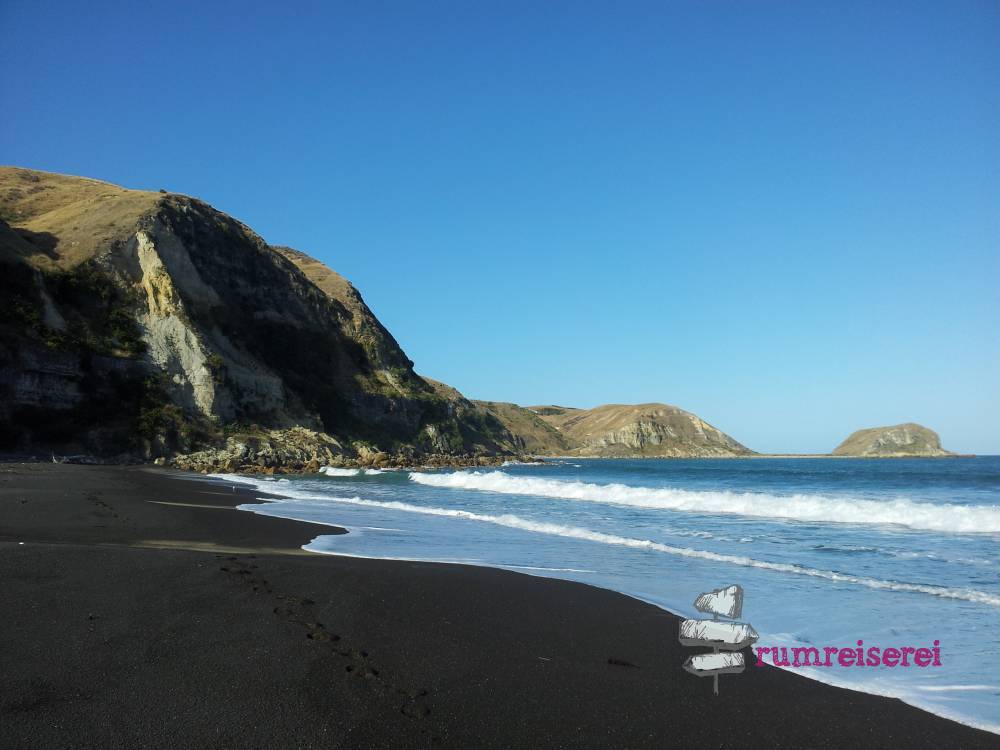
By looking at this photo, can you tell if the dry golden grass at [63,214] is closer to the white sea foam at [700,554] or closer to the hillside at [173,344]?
the hillside at [173,344]

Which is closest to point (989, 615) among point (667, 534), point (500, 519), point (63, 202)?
point (667, 534)

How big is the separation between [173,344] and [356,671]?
51.9 metres

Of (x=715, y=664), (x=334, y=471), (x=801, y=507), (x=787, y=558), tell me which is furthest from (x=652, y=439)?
(x=715, y=664)

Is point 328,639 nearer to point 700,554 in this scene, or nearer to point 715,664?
point 715,664

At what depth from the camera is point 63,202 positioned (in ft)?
208

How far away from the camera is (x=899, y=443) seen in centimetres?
16712

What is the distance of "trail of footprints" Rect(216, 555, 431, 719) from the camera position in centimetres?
399

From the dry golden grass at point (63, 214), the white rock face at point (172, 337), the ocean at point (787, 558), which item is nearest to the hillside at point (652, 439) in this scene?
the dry golden grass at point (63, 214)

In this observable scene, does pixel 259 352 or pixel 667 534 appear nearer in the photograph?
pixel 667 534

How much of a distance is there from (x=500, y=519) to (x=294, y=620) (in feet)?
41.3

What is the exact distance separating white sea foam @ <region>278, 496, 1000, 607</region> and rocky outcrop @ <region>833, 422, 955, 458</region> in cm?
18191

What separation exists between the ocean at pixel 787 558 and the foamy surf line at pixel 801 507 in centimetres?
11

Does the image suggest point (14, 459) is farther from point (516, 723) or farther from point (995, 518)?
point (995, 518)

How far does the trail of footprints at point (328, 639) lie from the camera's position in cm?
399
